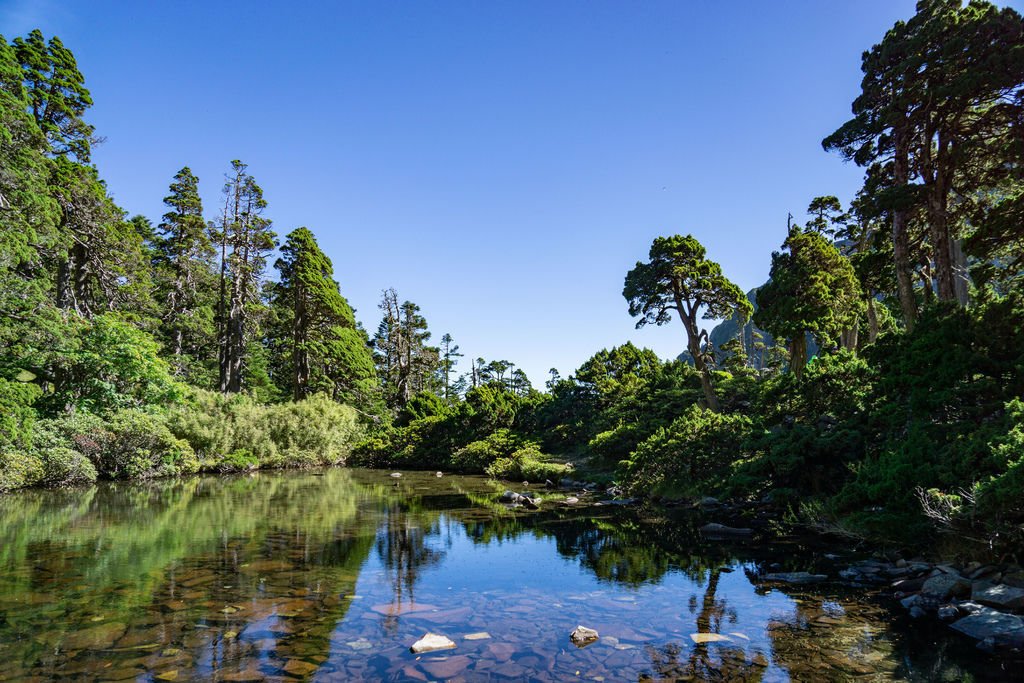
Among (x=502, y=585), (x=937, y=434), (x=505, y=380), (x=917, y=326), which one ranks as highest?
(x=505, y=380)

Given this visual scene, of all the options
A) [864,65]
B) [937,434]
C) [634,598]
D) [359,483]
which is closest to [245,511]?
[359,483]

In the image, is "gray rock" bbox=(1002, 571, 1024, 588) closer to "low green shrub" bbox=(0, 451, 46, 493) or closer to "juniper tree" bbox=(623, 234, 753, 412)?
"juniper tree" bbox=(623, 234, 753, 412)

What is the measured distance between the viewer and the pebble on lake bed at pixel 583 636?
6418 millimetres

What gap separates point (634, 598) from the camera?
26.7ft

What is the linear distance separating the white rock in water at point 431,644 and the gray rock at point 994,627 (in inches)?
224

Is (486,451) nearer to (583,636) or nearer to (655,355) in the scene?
(655,355)

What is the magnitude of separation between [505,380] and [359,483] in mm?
41530

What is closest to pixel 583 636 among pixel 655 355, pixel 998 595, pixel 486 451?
pixel 998 595

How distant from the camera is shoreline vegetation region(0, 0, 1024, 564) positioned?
955 centimetres

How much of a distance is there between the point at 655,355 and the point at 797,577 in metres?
26.8

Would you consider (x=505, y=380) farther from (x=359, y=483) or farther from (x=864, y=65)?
(x=864, y=65)

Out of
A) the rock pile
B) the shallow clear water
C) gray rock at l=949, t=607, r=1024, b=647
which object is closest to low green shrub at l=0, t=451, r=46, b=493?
the shallow clear water

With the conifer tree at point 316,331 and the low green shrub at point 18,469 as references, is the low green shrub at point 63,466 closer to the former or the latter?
the low green shrub at point 18,469

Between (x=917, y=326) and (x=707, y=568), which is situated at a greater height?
(x=917, y=326)
